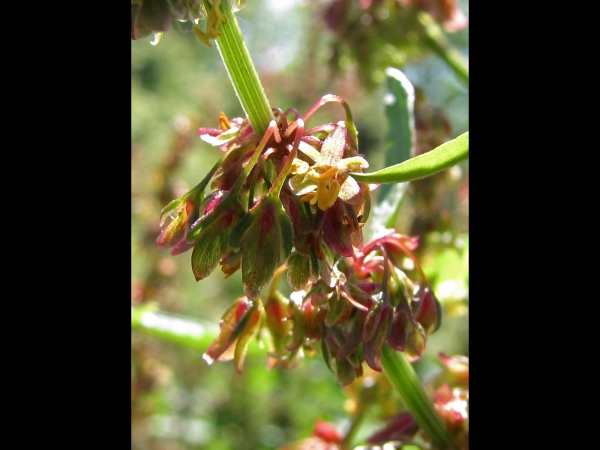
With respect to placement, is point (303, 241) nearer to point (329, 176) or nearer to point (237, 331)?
point (329, 176)

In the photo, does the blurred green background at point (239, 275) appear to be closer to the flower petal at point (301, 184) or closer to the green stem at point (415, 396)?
the green stem at point (415, 396)

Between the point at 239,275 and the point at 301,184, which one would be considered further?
the point at 239,275

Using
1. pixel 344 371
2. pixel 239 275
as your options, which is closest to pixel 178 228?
pixel 344 371

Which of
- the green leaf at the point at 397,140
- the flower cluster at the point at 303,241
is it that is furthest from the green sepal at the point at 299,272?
the green leaf at the point at 397,140

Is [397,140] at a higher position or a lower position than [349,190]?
higher

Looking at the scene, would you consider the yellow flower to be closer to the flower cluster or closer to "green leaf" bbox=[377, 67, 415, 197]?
the flower cluster

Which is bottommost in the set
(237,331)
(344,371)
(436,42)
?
(344,371)
